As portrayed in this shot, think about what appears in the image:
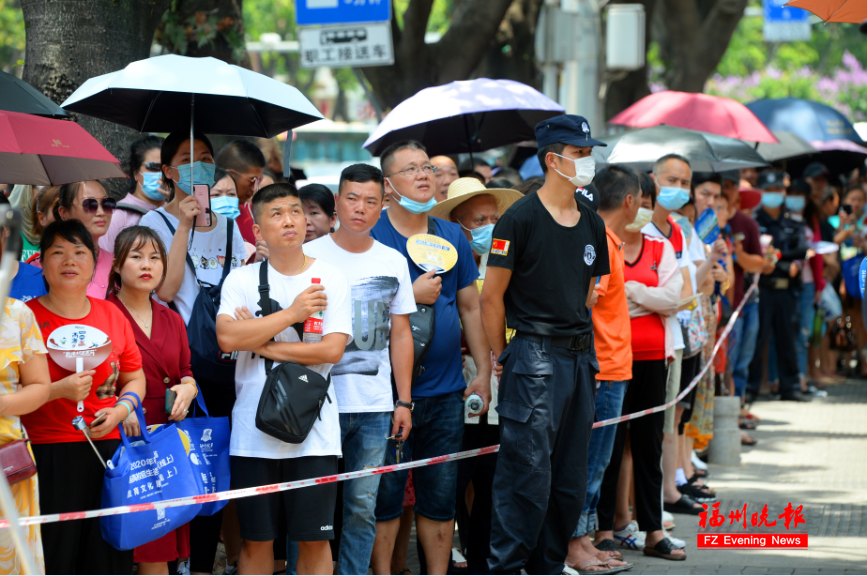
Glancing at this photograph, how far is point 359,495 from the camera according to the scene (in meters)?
4.48

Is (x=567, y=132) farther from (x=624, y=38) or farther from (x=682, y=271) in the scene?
(x=624, y=38)

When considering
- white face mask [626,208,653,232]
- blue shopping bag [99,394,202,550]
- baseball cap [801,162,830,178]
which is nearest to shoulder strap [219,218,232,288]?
blue shopping bag [99,394,202,550]

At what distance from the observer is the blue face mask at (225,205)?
17.0ft

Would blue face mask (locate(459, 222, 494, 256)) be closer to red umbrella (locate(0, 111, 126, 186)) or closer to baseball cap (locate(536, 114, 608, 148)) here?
baseball cap (locate(536, 114, 608, 148))

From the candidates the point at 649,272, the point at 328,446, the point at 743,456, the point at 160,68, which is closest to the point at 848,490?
the point at 743,456

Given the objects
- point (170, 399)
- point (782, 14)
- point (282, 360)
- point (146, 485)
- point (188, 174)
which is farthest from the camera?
point (782, 14)

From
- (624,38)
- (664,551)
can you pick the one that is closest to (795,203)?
(624,38)

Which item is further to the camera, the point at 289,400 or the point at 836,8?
the point at 836,8

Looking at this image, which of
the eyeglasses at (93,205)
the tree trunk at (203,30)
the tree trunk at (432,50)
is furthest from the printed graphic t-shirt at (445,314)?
the tree trunk at (432,50)

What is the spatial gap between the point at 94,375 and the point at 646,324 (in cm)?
332

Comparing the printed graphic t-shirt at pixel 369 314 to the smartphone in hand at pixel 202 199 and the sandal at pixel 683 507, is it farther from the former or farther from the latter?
the sandal at pixel 683 507

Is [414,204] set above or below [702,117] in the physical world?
below

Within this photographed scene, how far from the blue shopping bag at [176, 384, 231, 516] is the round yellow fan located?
1.26 metres

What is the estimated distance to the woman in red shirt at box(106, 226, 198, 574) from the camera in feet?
14.3
